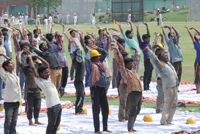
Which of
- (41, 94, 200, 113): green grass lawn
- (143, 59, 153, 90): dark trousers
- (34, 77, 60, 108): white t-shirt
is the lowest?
(41, 94, 200, 113): green grass lawn

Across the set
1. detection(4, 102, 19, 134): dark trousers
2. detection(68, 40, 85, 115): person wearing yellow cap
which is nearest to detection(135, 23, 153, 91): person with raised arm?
detection(68, 40, 85, 115): person wearing yellow cap

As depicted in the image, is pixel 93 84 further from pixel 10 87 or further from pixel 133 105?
pixel 10 87

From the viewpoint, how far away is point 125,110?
11562 millimetres

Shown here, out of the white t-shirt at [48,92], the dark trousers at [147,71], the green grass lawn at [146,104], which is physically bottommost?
the green grass lawn at [146,104]

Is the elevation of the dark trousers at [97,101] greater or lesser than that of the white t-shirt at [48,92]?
lesser

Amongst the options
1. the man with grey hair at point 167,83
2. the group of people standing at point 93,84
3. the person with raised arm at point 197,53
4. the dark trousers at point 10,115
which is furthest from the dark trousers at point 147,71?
the dark trousers at point 10,115

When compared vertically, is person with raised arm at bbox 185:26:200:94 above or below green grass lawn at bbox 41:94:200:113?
above

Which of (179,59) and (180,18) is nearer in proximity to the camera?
(179,59)

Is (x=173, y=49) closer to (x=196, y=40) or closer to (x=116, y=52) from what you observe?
(x=196, y=40)

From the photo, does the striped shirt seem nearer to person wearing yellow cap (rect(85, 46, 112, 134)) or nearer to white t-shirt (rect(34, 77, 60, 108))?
person wearing yellow cap (rect(85, 46, 112, 134))

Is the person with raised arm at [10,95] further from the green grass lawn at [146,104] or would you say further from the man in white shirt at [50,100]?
the green grass lawn at [146,104]

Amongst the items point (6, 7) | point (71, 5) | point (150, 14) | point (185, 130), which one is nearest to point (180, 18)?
point (150, 14)

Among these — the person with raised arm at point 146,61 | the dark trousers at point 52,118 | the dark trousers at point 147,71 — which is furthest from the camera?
the dark trousers at point 147,71

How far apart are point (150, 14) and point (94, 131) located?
7204cm
